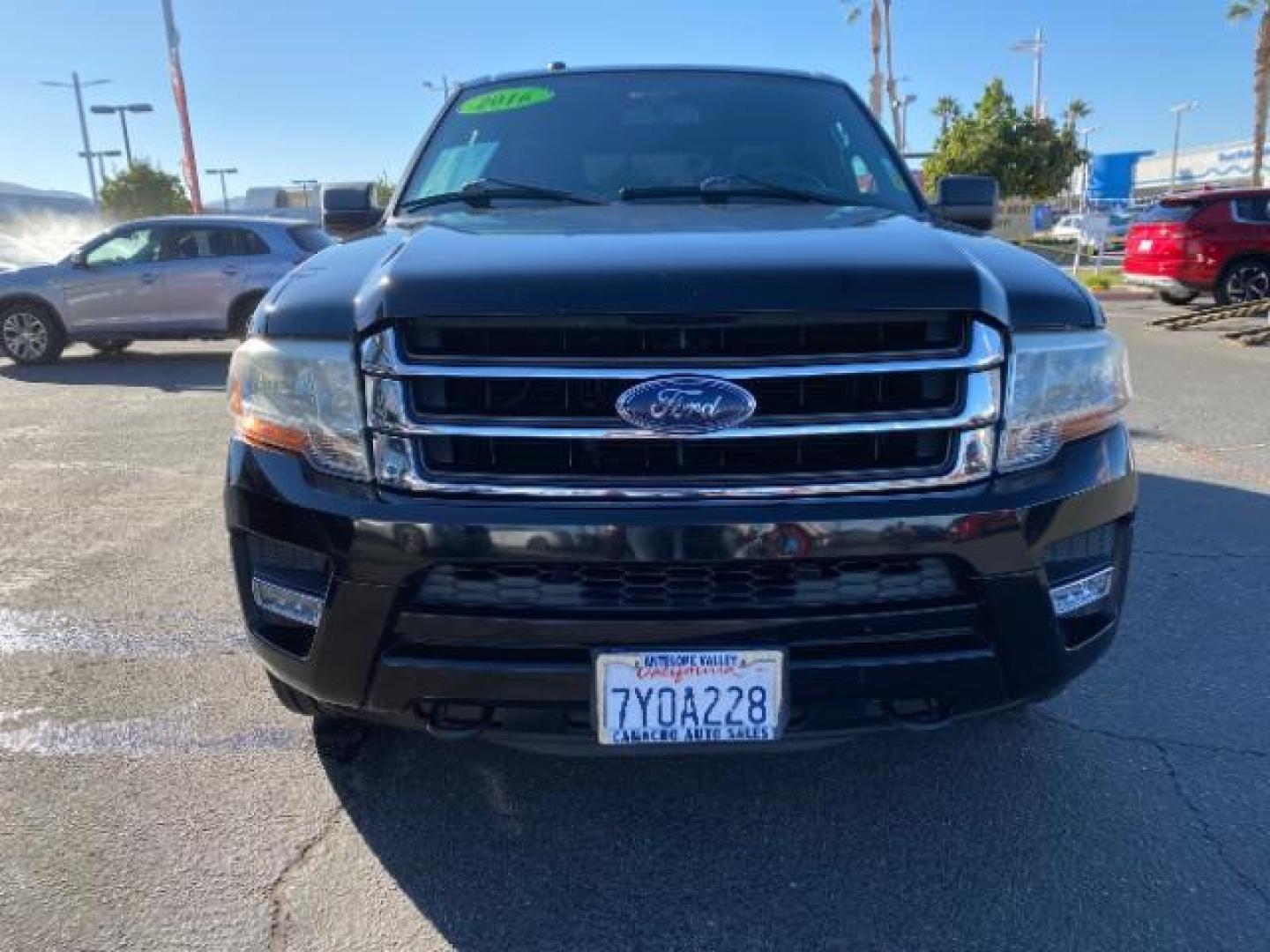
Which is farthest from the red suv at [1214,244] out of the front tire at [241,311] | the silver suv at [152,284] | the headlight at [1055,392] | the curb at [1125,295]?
the headlight at [1055,392]

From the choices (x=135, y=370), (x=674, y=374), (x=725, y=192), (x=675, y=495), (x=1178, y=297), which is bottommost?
(x=1178, y=297)

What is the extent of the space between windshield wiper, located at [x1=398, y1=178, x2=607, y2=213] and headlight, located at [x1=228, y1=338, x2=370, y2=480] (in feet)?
3.66

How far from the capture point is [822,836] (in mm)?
2420

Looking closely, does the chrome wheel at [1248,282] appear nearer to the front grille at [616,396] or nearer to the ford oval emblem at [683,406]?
the front grille at [616,396]

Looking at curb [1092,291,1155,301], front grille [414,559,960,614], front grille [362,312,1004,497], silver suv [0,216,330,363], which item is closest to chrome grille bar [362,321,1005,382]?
front grille [362,312,1004,497]

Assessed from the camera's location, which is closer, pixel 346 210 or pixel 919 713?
pixel 919 713

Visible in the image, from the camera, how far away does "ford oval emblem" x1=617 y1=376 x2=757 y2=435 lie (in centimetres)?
192

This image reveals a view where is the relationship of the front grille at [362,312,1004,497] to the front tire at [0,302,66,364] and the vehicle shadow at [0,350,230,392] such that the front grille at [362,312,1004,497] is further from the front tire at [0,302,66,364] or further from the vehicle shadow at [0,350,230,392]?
the front tire at [0,302,66,364]

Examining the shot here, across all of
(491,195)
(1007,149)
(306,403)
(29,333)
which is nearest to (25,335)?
(29,333)

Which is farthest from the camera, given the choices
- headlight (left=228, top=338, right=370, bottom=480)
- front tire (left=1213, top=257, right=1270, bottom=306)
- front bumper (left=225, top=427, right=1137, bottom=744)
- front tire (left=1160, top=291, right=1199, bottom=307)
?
front tire (left=1160, top=291, right=1199, bottom=307)

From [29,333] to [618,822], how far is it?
11.6 meters

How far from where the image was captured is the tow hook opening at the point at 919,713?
2.06 meters

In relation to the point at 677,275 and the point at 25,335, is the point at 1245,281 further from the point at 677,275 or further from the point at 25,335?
the point at 25,335

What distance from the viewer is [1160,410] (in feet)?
24.9
